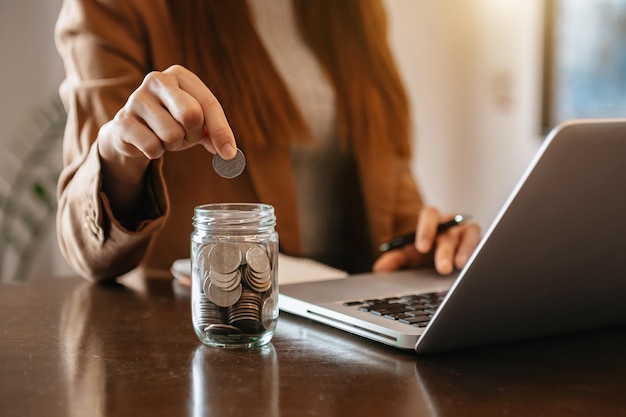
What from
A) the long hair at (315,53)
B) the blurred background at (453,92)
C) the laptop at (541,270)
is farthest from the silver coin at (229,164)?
the blurred background at (453,92)

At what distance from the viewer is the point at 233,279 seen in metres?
0.71

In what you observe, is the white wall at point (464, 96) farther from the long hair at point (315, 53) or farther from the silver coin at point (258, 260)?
the silver coin at point (258, 260)

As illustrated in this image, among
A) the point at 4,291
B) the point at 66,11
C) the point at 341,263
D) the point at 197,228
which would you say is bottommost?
the point at 341,263

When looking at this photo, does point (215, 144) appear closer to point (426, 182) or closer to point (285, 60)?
point (285, 60)

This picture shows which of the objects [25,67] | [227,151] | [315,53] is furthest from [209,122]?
[25,67]

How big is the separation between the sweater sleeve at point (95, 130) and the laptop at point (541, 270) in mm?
270

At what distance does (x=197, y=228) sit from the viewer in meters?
0.74

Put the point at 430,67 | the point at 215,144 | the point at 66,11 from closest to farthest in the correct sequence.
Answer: the point at 215,144 → the point at 66,11 → the point at 430,67

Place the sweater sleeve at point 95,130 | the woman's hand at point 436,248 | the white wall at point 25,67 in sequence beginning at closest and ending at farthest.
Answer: the sweater sleeve at point 95,130
the woman's hand at point 436,248
the white wall at point 25,67

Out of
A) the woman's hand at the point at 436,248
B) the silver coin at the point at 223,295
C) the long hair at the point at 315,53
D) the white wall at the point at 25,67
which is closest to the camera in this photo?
the silver coin at the point at 223,295

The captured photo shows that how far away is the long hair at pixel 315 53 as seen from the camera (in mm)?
1358

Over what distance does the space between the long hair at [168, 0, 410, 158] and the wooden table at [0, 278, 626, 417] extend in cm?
60

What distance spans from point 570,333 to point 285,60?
0.86m

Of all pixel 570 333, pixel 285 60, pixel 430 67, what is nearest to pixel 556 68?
pixel 430 67
